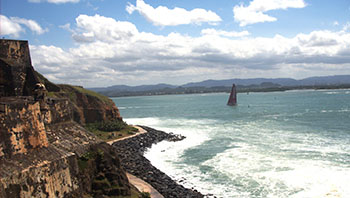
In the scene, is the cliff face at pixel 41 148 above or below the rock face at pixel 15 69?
below

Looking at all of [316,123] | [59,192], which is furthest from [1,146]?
[316,123]

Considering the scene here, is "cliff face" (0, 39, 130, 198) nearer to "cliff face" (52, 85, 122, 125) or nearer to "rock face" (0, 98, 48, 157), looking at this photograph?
"rock face" (0, 98, 48, 157)

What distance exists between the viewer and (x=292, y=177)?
24.5 meters

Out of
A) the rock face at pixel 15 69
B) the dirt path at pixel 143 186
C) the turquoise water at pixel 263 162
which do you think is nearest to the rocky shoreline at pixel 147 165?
the dirt path at pixel 143 186

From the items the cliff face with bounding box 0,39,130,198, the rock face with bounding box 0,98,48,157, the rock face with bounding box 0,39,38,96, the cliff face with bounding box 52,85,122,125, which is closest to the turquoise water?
the cliff face with bounding box 0,39,130,198

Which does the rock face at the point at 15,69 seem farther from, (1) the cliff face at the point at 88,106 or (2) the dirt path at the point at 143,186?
(1) the cliff face at the point at 88,106

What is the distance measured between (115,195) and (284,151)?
24.0 meters

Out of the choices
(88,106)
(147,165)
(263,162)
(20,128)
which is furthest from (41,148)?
(88,106)

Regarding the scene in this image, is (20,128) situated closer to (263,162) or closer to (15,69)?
(15,69)

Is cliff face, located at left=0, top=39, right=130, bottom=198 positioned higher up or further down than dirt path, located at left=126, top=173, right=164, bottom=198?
higher up

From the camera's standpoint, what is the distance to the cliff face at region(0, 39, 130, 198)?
1147 cm

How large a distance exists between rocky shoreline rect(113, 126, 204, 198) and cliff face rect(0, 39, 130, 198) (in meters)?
6.19

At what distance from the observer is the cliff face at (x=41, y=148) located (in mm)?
11473

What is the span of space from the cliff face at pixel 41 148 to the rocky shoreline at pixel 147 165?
244 inches
